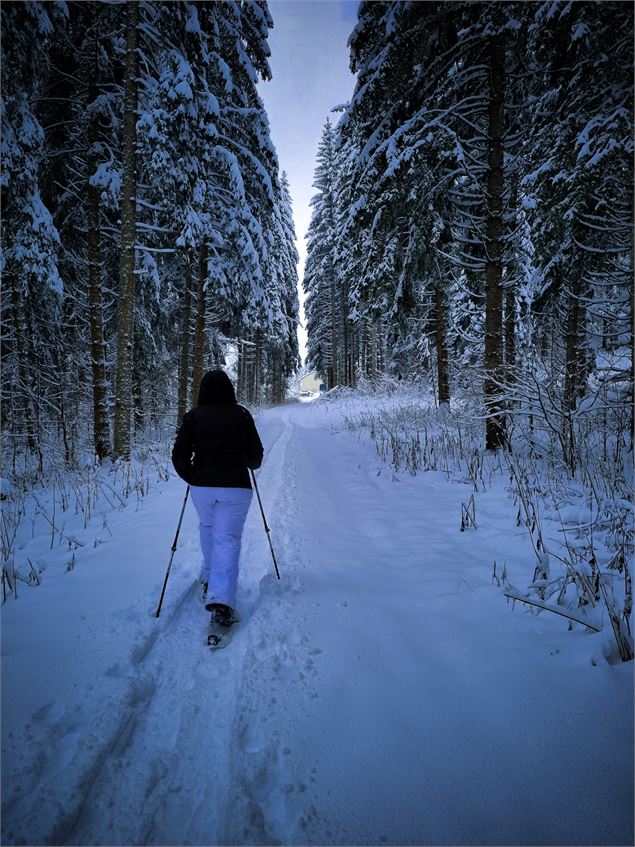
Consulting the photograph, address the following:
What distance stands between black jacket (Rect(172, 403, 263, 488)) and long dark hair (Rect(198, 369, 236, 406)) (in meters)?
0.05

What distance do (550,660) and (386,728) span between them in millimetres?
1213

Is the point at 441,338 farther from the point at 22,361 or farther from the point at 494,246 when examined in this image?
the point at 22,361

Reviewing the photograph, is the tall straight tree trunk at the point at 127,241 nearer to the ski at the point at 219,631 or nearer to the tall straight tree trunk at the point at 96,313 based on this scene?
the tall straight tree trunk at the point at 96,313

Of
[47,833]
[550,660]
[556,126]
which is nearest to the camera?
[47,833]

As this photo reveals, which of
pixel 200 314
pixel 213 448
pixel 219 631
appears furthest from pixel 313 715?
pixel 200 314

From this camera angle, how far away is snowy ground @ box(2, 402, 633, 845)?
1594 mm

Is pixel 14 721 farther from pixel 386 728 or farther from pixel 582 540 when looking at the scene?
pixel 582 540

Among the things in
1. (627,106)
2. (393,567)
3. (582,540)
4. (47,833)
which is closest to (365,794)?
(47,833)

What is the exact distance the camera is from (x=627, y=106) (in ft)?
17.2

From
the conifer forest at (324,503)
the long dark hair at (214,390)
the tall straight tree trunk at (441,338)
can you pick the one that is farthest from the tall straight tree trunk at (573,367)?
the long dark hair at (214,390)

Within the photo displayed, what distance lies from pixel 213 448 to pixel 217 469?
201 millimetres

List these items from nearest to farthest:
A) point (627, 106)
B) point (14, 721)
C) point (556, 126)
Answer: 1. point (14, 721)
2. point (627, 106)
3. point (556, 126)

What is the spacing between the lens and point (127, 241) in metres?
8.25

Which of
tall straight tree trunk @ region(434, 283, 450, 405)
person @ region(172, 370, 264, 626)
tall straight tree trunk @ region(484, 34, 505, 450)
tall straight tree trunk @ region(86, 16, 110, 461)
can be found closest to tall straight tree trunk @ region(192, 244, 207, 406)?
tall straight tree trunk @ region(86, 16, 110, 461)
